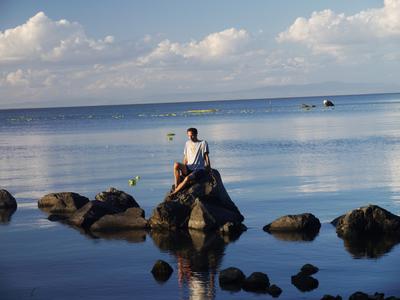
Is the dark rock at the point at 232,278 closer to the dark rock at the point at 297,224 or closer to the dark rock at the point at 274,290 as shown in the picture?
the dark rock at the point at 274,290

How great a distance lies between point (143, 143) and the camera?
61281mm

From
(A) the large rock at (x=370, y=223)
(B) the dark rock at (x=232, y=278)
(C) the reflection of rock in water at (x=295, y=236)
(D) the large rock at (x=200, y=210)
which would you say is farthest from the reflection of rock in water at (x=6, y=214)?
(B) the dark rock at (x=232, y=278)

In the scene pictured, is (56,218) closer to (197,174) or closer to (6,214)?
(6,214)

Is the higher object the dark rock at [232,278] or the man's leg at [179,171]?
the man's leg at [179,171]

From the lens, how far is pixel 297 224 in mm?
19953

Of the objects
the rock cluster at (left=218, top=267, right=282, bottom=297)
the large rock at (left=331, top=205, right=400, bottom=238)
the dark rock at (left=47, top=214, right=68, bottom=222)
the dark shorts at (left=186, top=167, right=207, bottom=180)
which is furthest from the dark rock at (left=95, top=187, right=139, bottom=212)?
the rock cluster at (left=218, top=267, right=282, bottom=297)

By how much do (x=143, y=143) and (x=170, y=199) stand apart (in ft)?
130

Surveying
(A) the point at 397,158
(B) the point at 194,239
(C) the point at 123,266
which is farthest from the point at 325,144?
(C) the point at 123,266

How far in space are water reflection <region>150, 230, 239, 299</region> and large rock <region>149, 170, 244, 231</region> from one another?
43 cm

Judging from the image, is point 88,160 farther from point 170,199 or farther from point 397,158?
point 170,199

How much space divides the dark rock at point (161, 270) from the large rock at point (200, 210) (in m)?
4.57

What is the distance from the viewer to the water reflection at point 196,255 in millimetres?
14547

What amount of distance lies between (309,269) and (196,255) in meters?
3.25

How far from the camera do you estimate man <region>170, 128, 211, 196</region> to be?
71.4 feet
